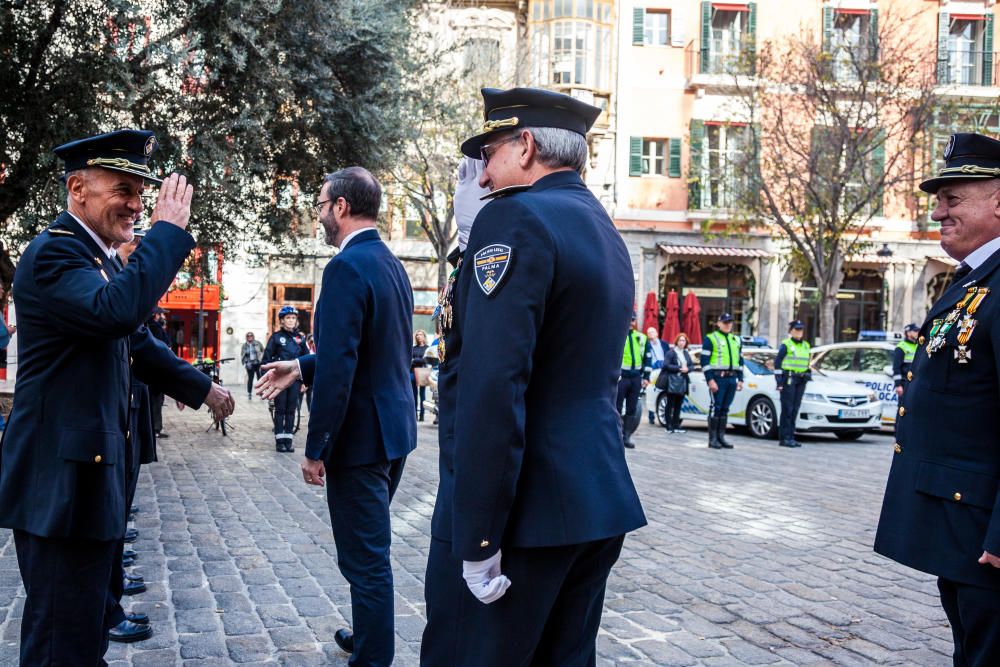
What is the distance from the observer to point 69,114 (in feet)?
34.9

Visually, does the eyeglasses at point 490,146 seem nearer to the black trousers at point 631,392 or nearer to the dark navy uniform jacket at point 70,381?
the dark navy uniform jacket at point 70,381

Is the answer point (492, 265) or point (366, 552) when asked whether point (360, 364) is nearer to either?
point (366, 552)

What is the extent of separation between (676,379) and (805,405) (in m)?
2.32

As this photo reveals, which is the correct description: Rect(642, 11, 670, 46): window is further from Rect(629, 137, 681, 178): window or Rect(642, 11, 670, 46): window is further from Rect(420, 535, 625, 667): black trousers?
Rect(420, 535, 625, 667): black trousers

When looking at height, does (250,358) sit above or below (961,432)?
below

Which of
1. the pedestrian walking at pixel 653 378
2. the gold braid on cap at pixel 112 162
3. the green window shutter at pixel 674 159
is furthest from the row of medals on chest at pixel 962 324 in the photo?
the green window shutter at pixel 674 159

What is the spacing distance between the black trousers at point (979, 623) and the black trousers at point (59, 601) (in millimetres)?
2743

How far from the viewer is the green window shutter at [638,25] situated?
109 feet

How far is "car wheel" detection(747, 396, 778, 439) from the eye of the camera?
54.0ft

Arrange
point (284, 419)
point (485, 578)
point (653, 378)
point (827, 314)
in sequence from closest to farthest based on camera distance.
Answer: point (485, 578)
point (284, 419)
point (653, 378)
point (827, 314)

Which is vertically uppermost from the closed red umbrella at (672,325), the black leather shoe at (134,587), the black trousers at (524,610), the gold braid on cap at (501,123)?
the gold braid on cap at (501,123)

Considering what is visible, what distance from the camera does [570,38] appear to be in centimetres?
3309

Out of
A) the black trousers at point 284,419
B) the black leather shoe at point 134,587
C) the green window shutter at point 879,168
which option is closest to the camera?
the black leather shoe at point 134,587

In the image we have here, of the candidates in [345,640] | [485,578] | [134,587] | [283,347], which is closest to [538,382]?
[485,578]
